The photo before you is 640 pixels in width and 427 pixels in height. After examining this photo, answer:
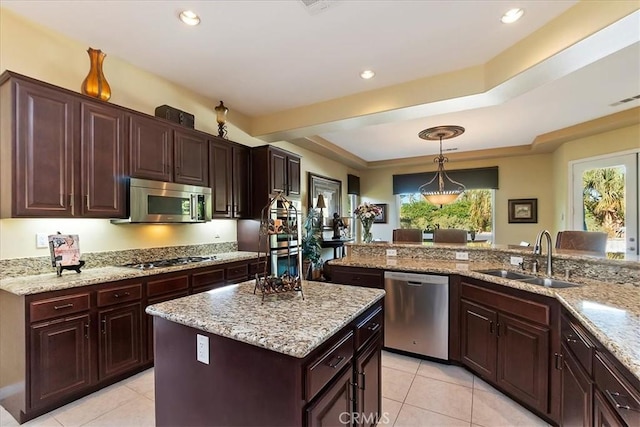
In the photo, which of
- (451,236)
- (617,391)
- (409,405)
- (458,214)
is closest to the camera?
(617,391)

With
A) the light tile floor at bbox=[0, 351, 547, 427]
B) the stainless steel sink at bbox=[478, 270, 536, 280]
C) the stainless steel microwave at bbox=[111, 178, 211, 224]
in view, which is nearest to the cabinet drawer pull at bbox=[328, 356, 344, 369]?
the light tile floor at bbox=[0, 351, 547, 427]

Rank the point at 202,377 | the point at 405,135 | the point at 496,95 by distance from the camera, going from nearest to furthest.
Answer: the point at 202,377 → the point at 496,95 → the point at 405,135

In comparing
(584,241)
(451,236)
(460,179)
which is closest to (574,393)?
(584,241)

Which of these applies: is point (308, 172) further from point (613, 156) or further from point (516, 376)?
point (613, 156)

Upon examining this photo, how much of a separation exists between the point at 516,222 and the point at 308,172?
14.8 feet

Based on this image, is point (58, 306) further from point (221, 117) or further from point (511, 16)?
point (511, 16)

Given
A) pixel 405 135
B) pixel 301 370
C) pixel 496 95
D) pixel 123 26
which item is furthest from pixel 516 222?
pixel 123 26

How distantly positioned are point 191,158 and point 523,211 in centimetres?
637

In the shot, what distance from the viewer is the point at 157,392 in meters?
1.55

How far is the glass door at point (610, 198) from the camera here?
4141 mm

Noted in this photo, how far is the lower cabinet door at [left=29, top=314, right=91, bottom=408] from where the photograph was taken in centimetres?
200

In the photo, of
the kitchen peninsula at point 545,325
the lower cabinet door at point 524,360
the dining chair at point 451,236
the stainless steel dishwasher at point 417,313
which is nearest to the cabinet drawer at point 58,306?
the kitchen peninsula at point 545,325

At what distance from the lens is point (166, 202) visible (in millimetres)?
2967

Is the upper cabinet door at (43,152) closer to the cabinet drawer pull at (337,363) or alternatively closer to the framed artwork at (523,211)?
the cabinet drawer pull at (337,363)
